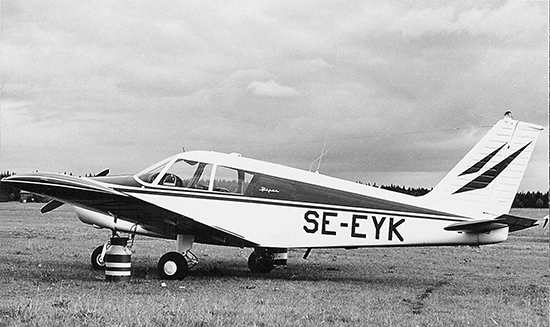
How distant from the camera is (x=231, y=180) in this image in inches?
492

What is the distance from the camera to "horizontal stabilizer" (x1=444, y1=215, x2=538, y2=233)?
1098 cm

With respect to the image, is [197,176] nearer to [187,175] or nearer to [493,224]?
[187,175]

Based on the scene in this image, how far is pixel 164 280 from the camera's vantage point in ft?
38.4

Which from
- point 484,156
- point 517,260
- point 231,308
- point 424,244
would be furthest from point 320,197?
point 517,260

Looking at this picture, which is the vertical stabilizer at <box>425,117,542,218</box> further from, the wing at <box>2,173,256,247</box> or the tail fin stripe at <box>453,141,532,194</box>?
the wing at <box>2,173,256,247</box>

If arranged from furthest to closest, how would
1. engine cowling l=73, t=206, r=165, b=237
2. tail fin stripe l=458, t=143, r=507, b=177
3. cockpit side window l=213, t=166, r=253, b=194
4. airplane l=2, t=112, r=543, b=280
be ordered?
engine cowling l=73, t=206, r=165, b=237 → cockpit side window l=213, t=166, r=253, b=194 → tail fin stripe l=458, t=143, r=507, b=177 → airplane l=2, t=112, r=543, b=280

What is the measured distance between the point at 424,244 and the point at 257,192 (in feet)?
11.2

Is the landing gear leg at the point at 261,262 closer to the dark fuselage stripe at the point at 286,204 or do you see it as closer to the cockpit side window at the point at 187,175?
the dark fuselage stripe at the point at 286,204

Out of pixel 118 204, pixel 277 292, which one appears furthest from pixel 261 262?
pixel 118 204

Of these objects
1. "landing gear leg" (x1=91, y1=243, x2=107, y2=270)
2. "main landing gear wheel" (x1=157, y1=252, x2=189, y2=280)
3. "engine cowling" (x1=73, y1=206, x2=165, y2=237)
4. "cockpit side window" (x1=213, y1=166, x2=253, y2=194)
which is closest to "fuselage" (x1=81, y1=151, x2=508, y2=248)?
"cockpit side window" (x1=213, y1=166, x2=253, y2=194)

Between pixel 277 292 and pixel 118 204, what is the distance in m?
3.50

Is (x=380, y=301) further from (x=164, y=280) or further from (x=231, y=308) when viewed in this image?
(x=164, y=280)

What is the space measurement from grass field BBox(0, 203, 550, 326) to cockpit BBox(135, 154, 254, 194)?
185 centimetres

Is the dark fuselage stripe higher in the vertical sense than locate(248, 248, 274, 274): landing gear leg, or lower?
higher
